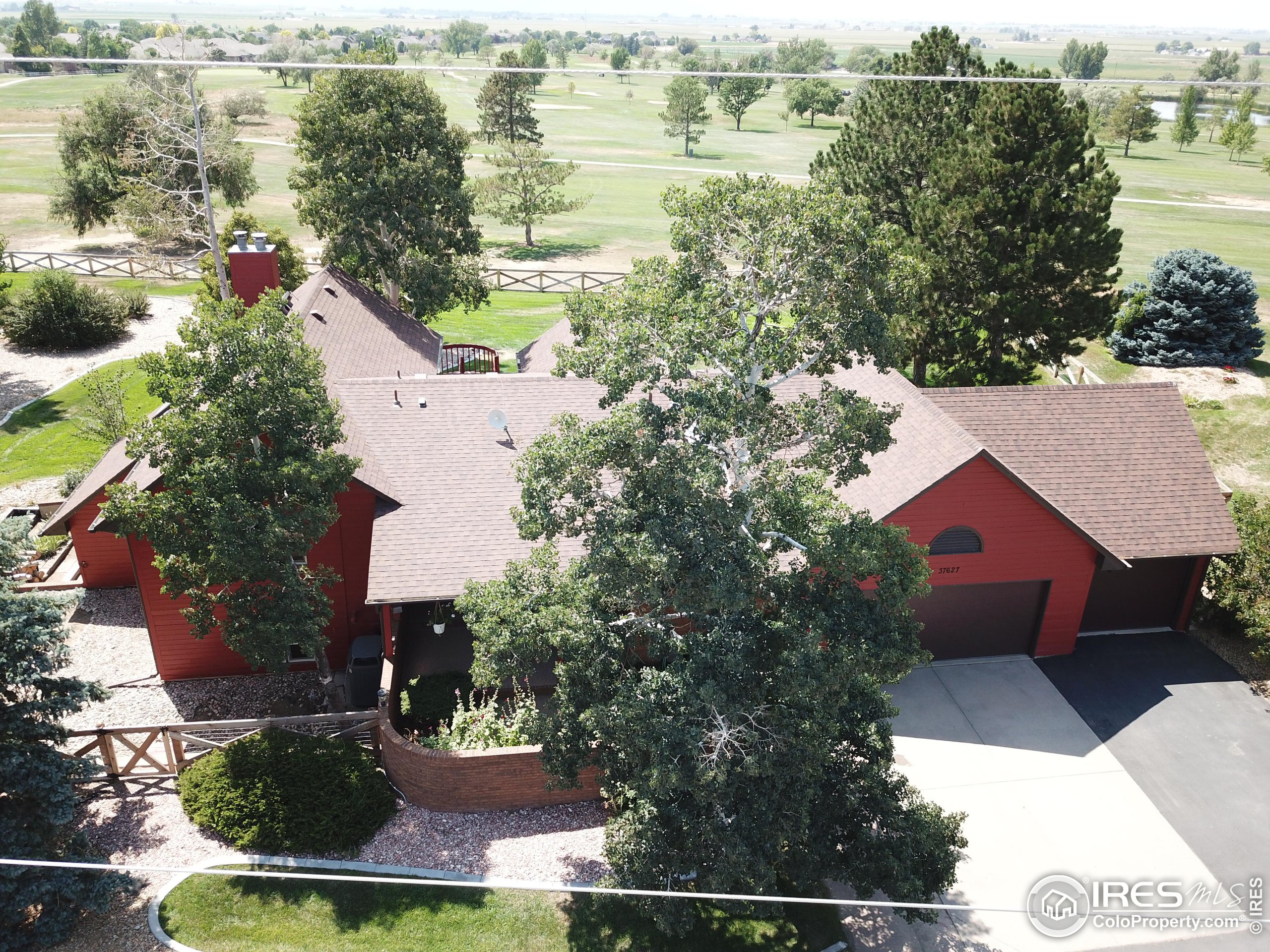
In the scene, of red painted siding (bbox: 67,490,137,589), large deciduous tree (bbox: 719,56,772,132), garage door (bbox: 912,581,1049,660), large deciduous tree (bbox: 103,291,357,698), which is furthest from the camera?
large deciduous tree (bbox: 719,56,772,132)

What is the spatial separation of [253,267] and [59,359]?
1764 cm

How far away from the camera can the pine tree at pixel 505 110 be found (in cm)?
7400

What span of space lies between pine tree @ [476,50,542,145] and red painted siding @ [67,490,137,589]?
56.6 metres

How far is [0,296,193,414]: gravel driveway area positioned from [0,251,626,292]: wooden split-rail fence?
7.75 meters

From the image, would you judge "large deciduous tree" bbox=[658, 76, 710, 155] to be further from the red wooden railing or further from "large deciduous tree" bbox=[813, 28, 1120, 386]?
the red wooden railing

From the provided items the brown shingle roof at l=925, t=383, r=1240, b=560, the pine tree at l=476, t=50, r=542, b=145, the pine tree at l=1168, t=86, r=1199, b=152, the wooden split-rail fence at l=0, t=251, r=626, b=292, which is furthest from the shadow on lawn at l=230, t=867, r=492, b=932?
the pine tree at l=1168, t=86, r=1199, b=152

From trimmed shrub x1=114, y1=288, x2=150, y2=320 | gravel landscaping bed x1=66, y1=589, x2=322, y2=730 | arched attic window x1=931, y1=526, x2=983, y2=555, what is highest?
arched attic window x1=931, y1=526, x2=983, y2=555

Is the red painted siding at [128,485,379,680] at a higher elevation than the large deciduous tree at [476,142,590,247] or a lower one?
lower

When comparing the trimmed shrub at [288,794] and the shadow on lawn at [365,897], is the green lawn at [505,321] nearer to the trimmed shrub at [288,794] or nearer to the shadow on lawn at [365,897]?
the trimmed shrub at [288,794]

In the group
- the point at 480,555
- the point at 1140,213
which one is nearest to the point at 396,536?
the point at 480,555

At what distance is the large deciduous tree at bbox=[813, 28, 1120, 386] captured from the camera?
2942cm

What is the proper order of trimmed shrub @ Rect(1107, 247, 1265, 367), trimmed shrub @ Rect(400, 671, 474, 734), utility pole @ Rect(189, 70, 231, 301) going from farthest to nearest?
1. trimmed shrub @ Rect(1107, 247, 1265, 367)
2. utility pole @ Rect(189, 70, 231, 301)
3. trimmed shrub @ Rect(400, 671, 474, 734)

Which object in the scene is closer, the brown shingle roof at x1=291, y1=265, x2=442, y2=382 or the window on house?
the window on house

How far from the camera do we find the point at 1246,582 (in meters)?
22.3
